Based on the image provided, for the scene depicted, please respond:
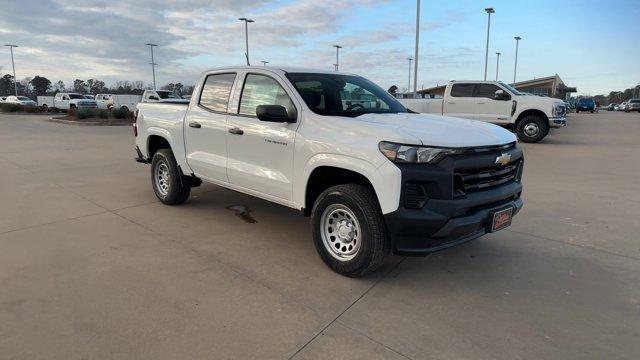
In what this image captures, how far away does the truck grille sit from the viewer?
3.61m

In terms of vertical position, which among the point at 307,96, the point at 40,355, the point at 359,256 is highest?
the point at 307,96

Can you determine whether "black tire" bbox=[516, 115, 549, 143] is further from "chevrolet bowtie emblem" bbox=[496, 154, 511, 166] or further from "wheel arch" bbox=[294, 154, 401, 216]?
"wheel arch" bbox=[294, 154, 401, 216]

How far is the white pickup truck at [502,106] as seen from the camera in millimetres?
14656

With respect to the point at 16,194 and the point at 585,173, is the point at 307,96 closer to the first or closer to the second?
the point at 16,194

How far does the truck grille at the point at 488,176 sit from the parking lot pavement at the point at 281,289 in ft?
2.85

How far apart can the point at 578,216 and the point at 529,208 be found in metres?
0.61

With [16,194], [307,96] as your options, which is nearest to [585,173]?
[307,96]

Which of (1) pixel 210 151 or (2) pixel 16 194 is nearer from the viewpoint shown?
(1) pixel 210 151

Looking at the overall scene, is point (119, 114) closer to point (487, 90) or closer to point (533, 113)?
point (487, 90)

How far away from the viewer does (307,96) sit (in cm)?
446

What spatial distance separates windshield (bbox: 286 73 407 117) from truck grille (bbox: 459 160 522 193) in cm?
131

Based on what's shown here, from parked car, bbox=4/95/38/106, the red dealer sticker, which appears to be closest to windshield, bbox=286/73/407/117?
the red dealer sticker

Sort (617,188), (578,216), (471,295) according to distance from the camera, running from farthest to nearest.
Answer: (617,188) → (578,216) → (471,295)

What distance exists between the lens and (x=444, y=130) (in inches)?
149
